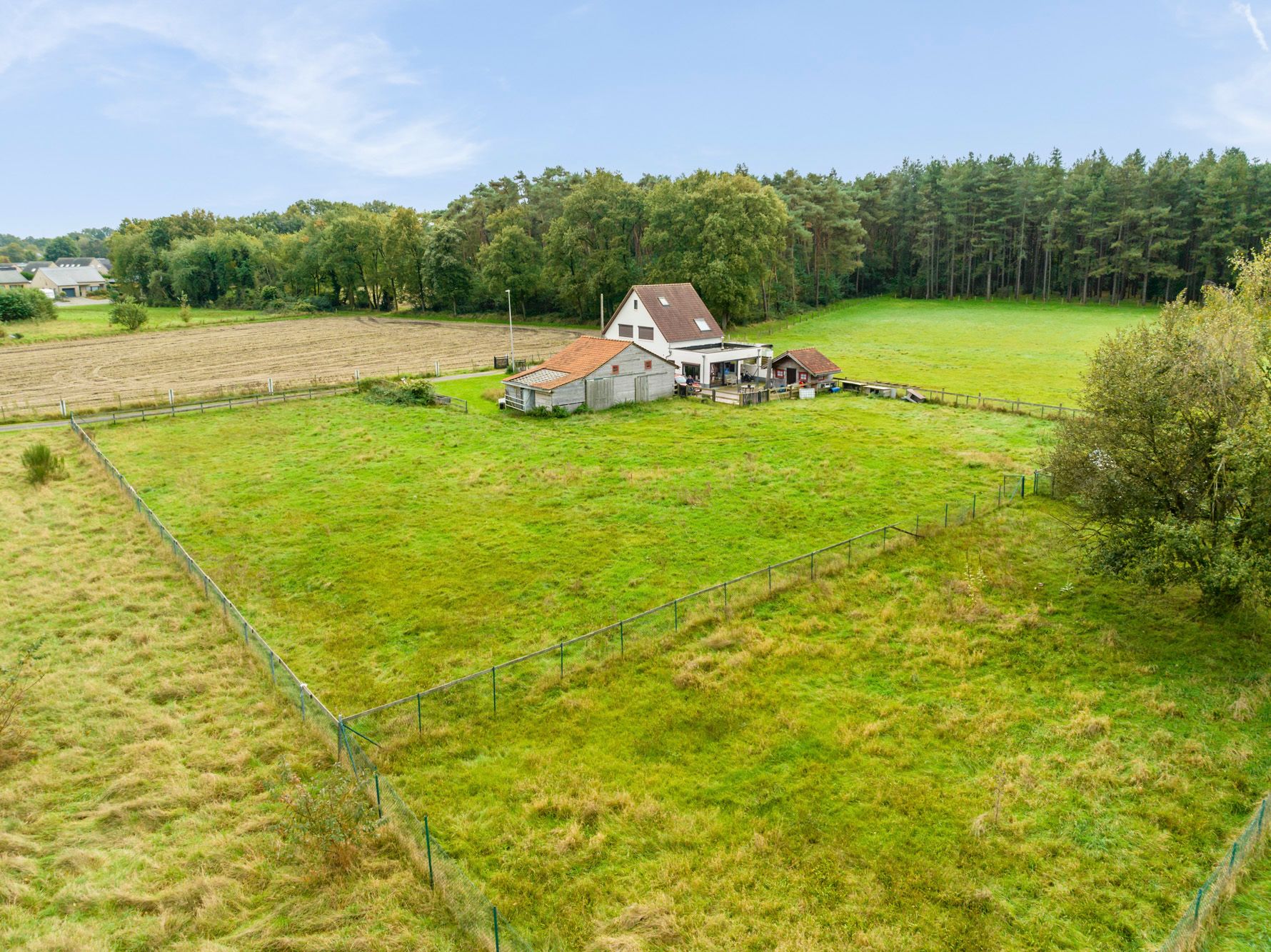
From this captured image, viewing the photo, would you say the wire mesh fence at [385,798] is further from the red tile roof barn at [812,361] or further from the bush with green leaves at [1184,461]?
the red tile roof barn at [812,361]

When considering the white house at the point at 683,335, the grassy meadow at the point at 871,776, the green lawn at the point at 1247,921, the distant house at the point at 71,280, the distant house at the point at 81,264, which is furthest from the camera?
the distant house at the point at 81,264

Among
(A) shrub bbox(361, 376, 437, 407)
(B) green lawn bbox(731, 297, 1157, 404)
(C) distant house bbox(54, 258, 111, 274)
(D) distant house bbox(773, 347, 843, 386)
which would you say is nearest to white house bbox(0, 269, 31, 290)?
(C) distant house bbox(54, 258, 111, 274)

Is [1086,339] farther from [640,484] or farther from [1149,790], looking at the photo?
[1149,790]

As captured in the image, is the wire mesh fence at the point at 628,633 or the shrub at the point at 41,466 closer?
the wire mesh fence at the point at 628,633

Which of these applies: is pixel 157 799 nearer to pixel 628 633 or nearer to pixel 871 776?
pixel 628 633

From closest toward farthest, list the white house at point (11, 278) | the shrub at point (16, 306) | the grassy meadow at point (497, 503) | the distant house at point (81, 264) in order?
the grassy meadow at point (497, 503) → the shrub at point (16, 306) → the white house at point (11, 278) → the distant house at point (81, 264)

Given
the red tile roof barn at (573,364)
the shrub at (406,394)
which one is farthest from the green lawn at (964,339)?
the shrub at (406,394)
